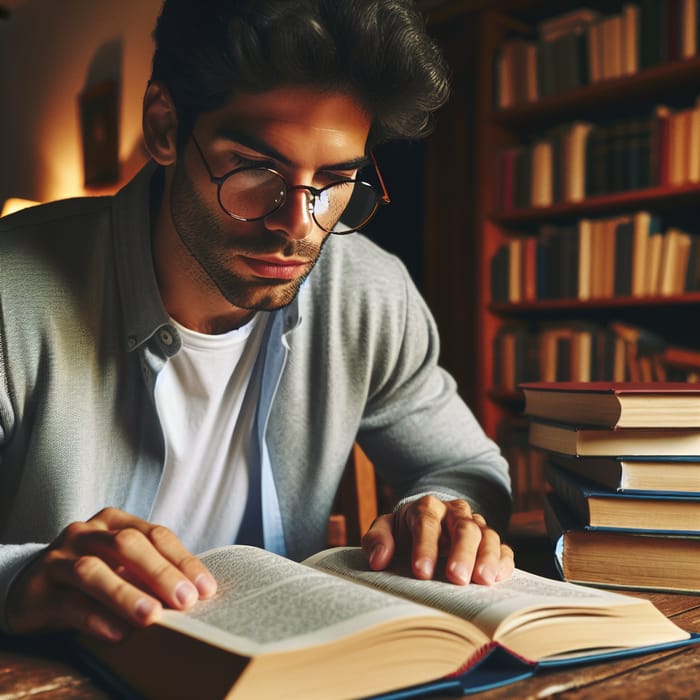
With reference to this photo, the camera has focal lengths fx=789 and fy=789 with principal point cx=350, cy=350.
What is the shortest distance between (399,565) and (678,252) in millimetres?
2284

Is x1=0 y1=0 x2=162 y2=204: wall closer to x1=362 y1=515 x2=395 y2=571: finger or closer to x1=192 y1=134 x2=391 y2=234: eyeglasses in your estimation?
x1=192 y1=134 x2=391 y2=234: eyeglasses

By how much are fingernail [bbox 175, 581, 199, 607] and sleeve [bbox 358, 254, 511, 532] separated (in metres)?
0.56

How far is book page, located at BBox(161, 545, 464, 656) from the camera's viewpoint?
1.62ft

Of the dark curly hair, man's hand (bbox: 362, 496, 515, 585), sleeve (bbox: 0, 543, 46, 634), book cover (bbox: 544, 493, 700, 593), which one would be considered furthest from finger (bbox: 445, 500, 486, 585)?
the dark curly hair

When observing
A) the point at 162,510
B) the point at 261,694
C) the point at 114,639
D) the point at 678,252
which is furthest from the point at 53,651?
the point at 678,252

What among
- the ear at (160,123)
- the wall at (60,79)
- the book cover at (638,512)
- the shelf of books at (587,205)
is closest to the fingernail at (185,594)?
the book cover at (638,512)

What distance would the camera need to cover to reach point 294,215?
96cm

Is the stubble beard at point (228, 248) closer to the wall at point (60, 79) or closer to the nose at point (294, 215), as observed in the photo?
the nose at point (294, 215)

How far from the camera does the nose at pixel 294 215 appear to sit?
0.96m

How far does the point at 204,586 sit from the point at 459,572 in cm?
21

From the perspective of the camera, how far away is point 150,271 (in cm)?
103

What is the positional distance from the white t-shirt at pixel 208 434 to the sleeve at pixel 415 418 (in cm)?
21

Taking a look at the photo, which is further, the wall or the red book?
the wall

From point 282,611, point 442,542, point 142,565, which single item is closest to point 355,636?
point 282,611
